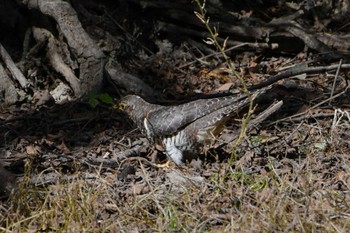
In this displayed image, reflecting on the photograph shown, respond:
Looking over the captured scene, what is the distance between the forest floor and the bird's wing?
311mm

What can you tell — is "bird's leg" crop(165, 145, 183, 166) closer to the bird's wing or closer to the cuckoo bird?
the cuckoo bird

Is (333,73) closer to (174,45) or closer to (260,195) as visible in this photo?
(174,45)

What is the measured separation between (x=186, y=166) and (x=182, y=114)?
49 cm

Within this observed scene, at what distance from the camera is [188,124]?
23.1ft

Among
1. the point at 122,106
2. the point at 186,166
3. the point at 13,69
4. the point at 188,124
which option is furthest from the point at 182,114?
the point at 13,69

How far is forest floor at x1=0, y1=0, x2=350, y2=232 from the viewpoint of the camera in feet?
16.1

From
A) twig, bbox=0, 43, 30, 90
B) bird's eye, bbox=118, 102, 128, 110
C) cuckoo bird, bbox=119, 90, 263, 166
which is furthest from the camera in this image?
twig, bbox=0, 43, 30, 90

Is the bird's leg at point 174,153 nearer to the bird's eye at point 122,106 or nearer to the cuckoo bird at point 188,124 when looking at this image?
the cuckoo bird at point 188,124

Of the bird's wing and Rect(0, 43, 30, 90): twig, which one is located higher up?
Rect(0, 43, 30, 90): twig

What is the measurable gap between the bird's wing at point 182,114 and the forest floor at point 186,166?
0.31 metres

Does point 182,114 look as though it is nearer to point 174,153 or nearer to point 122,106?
point 174,153

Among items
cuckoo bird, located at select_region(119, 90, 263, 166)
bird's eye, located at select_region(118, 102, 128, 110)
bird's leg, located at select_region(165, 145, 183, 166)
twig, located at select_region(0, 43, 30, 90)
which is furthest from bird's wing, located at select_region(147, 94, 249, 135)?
twig, located at select_region(0, 43, 30, 90)

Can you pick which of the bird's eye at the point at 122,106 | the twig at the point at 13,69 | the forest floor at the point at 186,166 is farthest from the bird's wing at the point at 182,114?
the twig at the point at 13,69

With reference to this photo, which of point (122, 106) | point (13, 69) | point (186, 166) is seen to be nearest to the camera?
point (186, 166)
